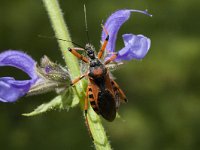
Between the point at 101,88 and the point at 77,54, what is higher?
the point at 77,54

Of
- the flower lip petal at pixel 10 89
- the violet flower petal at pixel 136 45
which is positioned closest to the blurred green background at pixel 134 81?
the flower lip petal at pixel 10 89

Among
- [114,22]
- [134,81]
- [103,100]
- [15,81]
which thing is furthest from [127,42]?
[134,81]

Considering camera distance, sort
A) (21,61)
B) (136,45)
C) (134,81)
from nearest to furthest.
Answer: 1. (136,45)
2. (21,61)
3. (134,81)

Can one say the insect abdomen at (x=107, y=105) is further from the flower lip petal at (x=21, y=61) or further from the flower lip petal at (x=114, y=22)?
the flower lip petal at (x=21, y=61)

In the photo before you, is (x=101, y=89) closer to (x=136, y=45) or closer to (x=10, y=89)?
(x=136, y=45)

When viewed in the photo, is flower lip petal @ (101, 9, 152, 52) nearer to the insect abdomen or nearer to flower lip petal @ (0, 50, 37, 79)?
the insect abdomen

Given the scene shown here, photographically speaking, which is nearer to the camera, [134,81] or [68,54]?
[68,54]

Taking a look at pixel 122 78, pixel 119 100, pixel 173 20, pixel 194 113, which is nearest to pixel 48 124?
pixel 122 78
